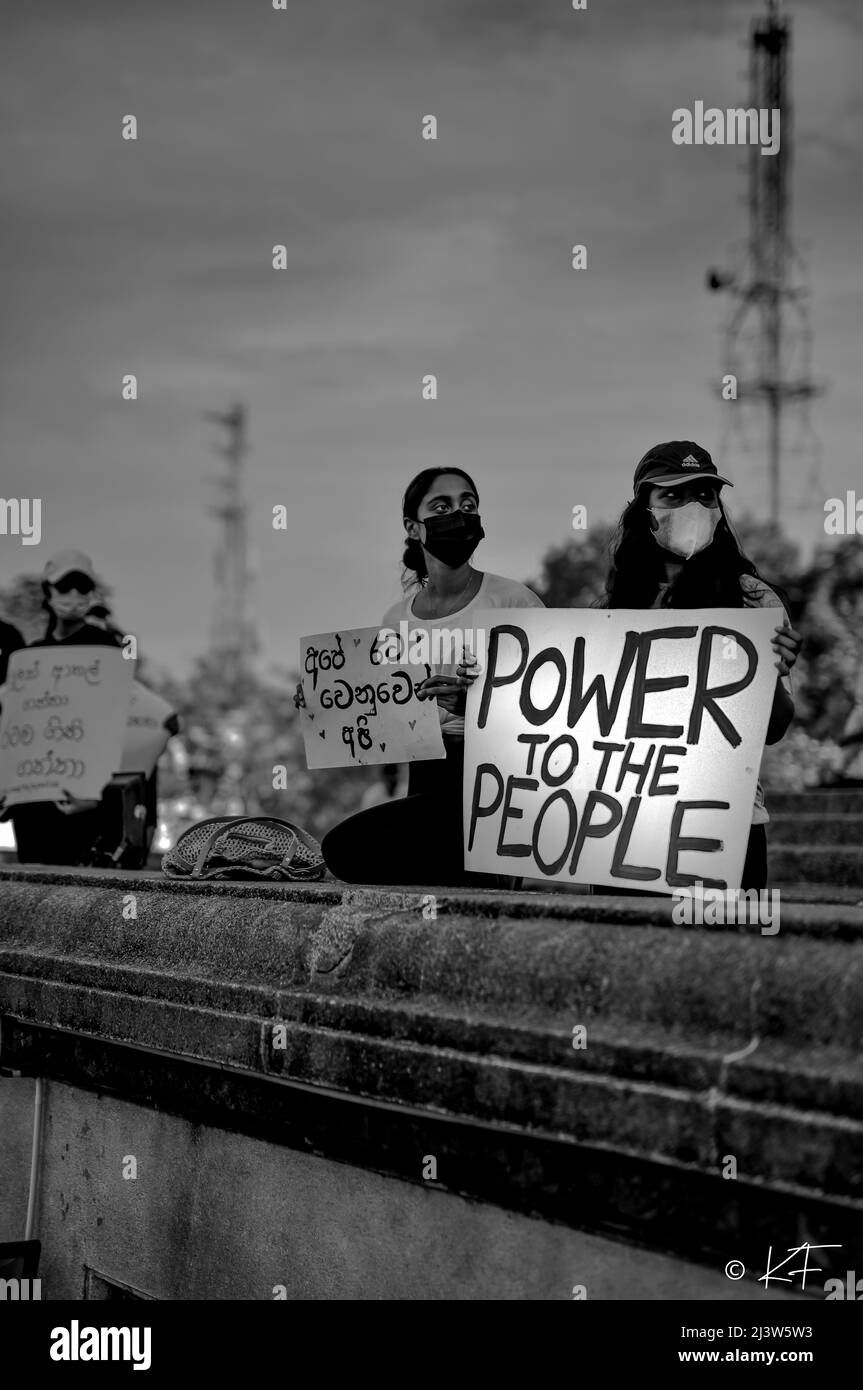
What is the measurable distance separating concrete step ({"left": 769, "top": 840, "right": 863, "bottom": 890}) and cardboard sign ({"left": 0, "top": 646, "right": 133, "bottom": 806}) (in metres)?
4.30

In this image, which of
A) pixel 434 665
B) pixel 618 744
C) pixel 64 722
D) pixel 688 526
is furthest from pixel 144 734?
pixel 618 744

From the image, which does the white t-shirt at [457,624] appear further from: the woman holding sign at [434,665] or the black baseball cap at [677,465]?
the black baseball cap at [677,465]

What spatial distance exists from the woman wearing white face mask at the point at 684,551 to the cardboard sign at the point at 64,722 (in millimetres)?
3022

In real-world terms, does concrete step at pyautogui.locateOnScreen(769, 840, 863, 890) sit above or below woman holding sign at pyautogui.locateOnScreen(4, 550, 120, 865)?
below

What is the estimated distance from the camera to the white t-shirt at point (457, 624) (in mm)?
4734

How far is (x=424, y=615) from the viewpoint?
4.93m

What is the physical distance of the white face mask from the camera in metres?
4.02

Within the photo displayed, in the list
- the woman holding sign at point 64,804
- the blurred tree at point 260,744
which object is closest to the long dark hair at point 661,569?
the woman holding sign at point 64,804

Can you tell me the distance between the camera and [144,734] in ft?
25.2

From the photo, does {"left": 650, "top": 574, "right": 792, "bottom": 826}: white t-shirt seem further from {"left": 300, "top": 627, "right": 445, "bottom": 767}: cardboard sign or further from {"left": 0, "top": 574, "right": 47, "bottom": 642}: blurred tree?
{"left": 0, "top": 574, "right": 47, "bottom": 642}: blurred tree

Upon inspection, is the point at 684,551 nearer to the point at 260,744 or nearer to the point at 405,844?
the point at 405,844

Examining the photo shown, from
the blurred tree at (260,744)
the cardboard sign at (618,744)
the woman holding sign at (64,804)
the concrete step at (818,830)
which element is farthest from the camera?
the blurred tree at (260,744)

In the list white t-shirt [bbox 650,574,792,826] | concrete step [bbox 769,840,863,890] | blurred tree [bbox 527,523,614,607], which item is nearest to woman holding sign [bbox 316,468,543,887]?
white t-shirt [bbox 650,574,792,826]
